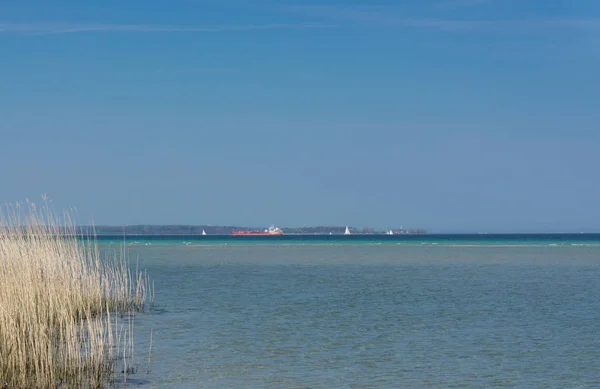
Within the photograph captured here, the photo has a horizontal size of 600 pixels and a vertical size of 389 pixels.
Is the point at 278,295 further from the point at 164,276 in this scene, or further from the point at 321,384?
the point at 321,384

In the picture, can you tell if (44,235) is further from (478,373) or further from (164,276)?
(164,276)

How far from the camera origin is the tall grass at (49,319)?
9617 millimetres

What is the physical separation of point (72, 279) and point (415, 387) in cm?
753

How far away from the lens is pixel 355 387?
10.6 metres

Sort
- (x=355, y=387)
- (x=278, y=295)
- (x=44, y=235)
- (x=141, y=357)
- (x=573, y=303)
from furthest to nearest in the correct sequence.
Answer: (x=278, y=295) → (x=573, y=303) → (x=44, y=235) → (x=141, y=357) → (x=355, y=387)

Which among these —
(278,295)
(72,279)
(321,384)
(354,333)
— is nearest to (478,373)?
(321,384)

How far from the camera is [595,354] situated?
42.5ft

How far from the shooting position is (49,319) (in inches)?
527

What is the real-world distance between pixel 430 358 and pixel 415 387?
6.75 ft

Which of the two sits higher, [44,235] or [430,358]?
[44,235]

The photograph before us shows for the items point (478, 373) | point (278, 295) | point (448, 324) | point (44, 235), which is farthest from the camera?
point (278, 295)

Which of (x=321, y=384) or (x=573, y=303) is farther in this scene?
(x=573, y=303)

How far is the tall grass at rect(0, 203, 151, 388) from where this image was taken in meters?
9.62

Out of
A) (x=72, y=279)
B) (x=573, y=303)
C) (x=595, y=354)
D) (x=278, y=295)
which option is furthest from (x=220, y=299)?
(x=595, y=354)
